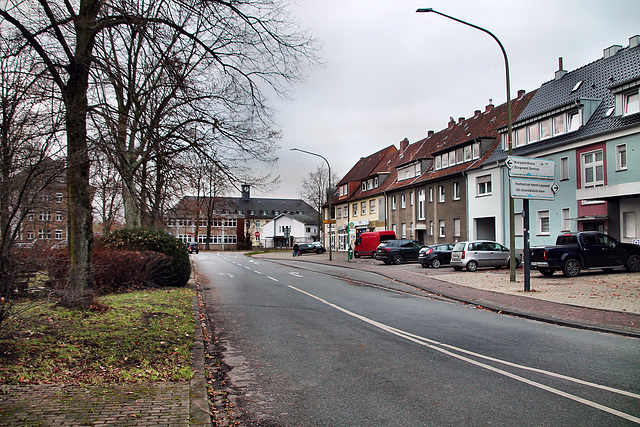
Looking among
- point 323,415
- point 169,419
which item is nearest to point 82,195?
point 169,419

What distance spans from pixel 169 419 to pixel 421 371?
3204 mm

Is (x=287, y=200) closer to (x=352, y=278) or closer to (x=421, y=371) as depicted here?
(x=352, y=278)

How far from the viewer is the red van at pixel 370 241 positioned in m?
40.7

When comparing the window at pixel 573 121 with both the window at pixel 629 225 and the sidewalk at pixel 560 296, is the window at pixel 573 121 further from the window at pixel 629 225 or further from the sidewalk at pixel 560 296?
the sidewalk at pixel 560 296

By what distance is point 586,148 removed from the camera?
25141 millimetres

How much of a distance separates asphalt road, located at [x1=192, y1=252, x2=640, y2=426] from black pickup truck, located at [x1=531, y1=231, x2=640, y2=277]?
374 inches

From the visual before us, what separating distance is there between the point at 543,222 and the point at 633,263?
8464mm

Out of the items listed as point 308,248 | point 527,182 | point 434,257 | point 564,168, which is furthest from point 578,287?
point 308,248

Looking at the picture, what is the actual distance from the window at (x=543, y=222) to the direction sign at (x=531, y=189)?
12.6 m

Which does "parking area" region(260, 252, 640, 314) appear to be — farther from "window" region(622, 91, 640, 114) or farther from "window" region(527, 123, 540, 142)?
"window" region(527, 123, 540, 142)

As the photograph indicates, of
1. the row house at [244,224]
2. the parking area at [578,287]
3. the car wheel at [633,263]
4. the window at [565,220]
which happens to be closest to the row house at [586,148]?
the window at [565,220]

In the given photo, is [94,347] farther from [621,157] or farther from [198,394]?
[621,157]

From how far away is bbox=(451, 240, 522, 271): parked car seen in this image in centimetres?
2495

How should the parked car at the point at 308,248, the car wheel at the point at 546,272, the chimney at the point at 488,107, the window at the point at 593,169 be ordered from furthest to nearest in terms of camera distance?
the parked car at the point at 308,248, the chimney at the point at 488,107, the window at the point at 593,169, the car wheel at the point at 546,272
